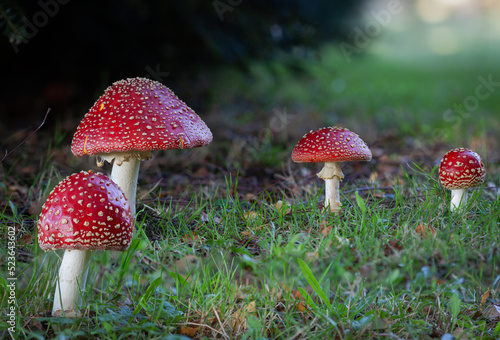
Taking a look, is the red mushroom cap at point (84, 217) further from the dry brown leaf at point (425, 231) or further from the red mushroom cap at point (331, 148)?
the dry brown leaf at point (425, 231)

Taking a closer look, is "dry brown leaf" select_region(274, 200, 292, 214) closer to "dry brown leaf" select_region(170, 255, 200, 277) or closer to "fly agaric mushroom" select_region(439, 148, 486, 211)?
"dry brown leaf" select_region(170, 255, 200, 277)

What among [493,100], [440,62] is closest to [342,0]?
[493,100]

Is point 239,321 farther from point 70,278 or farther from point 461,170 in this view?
point 461,170

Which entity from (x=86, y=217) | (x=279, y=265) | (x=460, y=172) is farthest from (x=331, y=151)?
(x=86, y=217)

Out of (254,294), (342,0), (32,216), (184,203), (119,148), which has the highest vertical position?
(342,0)

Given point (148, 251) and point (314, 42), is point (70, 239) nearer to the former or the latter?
point (148, 251)

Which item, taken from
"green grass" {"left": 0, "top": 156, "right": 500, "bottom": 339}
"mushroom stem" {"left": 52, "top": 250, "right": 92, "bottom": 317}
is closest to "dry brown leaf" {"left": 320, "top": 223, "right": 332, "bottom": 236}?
"green grass" {"left": 0, "top": 156, "right": 500, "bottom": 339}

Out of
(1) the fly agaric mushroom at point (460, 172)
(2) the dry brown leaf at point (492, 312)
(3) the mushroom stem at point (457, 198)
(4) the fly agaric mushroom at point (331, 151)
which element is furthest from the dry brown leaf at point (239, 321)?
(2) the dry brown leaf at point (492, 312)
